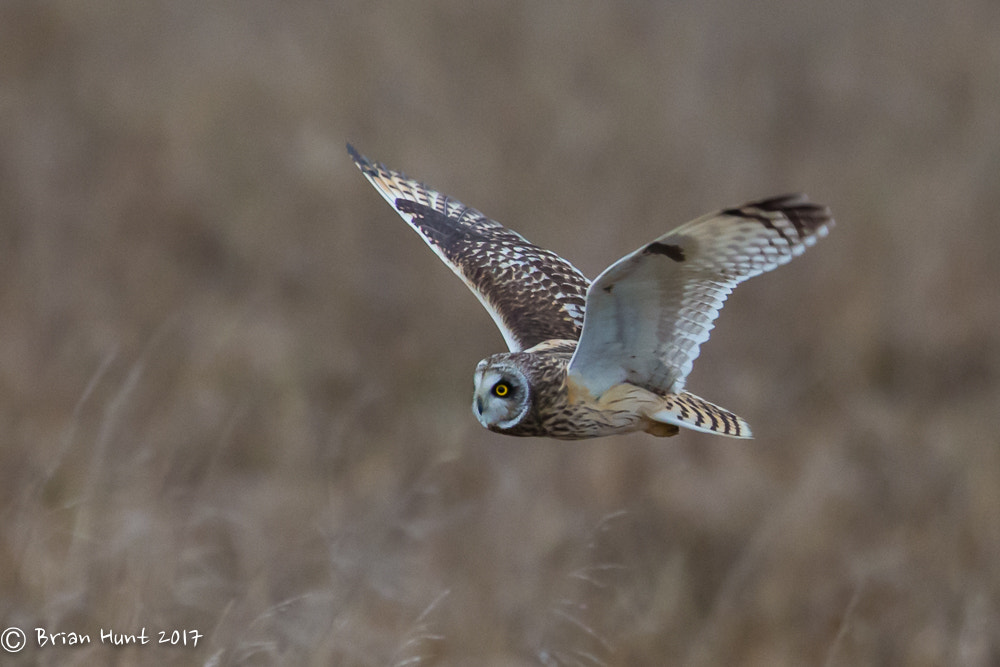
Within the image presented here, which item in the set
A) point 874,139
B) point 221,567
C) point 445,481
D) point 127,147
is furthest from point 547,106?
point 221,567

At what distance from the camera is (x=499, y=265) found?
113 inches

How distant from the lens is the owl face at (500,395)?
1.93 metres

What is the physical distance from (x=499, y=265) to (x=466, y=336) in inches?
175

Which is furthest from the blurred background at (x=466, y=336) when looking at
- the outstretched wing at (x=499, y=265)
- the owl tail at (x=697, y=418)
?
the owl tail at (x=697, y=418)

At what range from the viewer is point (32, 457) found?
5.51 metres

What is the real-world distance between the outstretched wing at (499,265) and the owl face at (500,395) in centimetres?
41

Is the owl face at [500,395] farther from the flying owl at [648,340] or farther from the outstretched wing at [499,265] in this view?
the outstretched wing at [499,265]

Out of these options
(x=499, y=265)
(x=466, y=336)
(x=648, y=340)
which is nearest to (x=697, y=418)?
(x=648, y=340)

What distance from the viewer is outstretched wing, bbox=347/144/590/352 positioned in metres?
2.58

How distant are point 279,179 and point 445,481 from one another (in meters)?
3.05

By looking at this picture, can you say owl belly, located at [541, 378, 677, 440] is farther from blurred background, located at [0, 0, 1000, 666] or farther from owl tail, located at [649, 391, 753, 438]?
blurred background, located at [0, 0, 1000, 666]

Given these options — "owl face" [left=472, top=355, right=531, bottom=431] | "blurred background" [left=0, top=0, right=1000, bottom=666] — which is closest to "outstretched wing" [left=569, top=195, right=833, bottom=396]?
"owl face" [left=472, top=355, right=531, bottom=431]

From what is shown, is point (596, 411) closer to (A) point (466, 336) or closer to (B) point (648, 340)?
(B) point (648, 340)

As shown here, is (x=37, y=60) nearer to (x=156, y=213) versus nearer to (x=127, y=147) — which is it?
(x=127, y=147)
